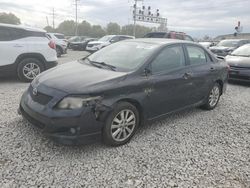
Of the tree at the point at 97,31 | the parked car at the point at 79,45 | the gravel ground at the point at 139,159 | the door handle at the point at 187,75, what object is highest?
the tree at the point at 97,31

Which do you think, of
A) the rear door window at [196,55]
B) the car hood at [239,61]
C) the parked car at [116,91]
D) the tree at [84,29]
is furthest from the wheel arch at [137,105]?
the tree at [84,29]

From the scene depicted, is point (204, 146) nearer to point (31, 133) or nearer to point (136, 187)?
point (136, 187)

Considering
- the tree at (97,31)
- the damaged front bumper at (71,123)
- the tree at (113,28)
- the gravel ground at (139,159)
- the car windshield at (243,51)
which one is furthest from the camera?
the tree at (97,31)

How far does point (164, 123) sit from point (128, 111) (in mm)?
1241

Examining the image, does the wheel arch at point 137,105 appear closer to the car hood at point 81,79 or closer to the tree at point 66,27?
the car hood at point 81,79

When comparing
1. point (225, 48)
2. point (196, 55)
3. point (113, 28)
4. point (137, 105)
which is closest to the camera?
point (137, 105)

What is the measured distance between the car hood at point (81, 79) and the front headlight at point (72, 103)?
90mm

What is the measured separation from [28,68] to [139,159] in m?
5.03

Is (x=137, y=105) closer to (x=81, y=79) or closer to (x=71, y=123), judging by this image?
(x=81, y=79)

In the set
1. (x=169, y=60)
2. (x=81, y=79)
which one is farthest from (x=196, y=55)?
(x=81, y=79)

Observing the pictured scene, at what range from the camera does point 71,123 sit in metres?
2.96

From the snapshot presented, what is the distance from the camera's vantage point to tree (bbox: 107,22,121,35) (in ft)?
203

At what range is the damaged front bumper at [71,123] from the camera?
2961mm

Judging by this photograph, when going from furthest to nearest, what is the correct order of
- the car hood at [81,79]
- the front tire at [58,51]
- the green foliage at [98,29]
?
1. the green foliage at [98,29]
2. the front tire at [58,51]
3. the car hood at [81,79]
